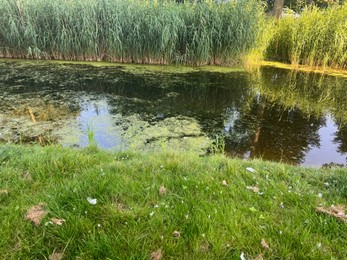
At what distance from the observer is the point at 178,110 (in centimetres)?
509

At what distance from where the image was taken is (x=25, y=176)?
7.18 ft

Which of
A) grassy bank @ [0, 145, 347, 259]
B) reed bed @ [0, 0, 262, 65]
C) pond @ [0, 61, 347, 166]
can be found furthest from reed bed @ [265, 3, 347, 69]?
grassy bank @ [0, 145, 347, 259]

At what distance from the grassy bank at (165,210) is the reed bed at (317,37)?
22.4 feet

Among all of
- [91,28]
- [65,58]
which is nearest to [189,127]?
[91,28]

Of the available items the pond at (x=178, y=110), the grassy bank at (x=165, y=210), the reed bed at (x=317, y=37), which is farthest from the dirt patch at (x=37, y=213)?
the reed bed at (x=317, y=37)

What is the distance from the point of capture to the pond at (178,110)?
3.90m

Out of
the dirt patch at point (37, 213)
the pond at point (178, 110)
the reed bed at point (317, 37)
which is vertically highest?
the reed bed at point (317, 37)

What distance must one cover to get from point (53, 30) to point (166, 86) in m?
3.82

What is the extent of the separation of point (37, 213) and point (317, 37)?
8617 mm

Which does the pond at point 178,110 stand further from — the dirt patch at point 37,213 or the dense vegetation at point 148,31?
the dirt patch at point 37,213

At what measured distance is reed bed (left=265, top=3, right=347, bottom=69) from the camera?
788cm

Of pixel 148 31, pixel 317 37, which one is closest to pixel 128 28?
pixel 148 31

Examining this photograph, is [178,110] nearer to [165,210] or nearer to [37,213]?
[165,210]

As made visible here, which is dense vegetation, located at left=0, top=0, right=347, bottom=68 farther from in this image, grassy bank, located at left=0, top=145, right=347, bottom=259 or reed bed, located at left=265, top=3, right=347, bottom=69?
grassy bank, located at left=0, top=145, right=347, bottom=259
